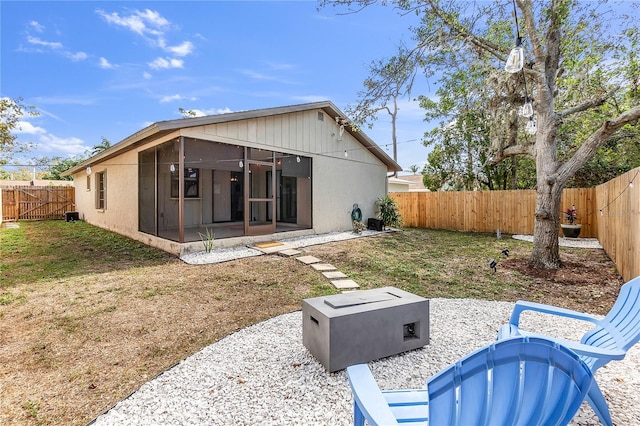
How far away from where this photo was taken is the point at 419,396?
1.73 metres

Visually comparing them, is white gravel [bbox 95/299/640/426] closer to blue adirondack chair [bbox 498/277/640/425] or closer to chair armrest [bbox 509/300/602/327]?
blue adirondack chair [bbox 498/277/640/425]

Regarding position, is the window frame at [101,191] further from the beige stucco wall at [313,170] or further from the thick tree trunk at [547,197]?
the thick tree trunk at [547,197]

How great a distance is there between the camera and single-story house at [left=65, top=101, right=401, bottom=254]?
26.2ft

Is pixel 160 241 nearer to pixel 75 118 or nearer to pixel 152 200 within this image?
pixel 152 200

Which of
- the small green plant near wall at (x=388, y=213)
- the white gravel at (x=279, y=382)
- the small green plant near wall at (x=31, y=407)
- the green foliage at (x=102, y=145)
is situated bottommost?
the small green plant near wall at (x=31, y=407)

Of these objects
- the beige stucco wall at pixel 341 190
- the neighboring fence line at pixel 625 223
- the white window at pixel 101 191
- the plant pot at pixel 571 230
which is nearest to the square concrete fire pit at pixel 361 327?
the neighboring fence line at pixel 625 223

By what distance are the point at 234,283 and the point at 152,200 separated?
566cm

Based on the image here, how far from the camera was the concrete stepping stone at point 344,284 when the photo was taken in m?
5.23

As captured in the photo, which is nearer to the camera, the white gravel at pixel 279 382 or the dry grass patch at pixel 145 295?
the white gravel at pixel 279 382

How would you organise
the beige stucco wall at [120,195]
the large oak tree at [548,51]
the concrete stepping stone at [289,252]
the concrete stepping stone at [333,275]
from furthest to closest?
the beige stucco wall at [120,195] < the concrete stepping stone at [289,252] < the large oak tree at [548,51] < the concrete stepping stone at [333,275]

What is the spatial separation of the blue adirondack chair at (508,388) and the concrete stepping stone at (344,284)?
159 inches

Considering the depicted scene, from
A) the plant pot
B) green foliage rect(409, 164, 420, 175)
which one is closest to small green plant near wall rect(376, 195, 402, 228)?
the plant pot

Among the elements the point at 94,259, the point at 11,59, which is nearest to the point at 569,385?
the point at 94,259

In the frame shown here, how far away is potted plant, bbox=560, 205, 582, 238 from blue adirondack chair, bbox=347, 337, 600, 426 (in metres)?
12.2
